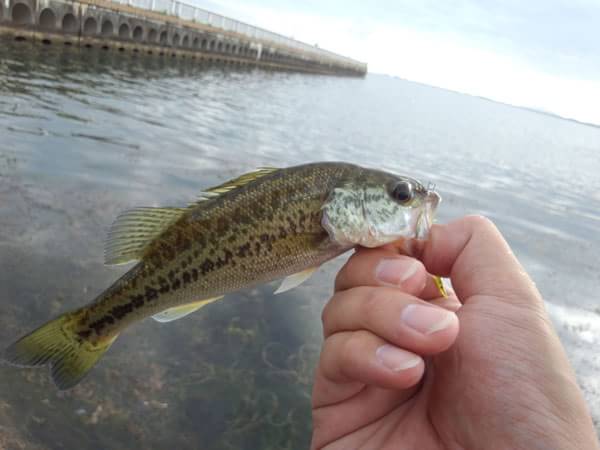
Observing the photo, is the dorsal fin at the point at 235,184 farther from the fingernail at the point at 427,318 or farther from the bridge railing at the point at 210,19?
the bridge railing at the point at 210,19

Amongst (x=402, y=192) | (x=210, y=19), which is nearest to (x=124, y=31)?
(x=210, y=19)

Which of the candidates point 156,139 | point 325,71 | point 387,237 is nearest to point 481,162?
point 156,139

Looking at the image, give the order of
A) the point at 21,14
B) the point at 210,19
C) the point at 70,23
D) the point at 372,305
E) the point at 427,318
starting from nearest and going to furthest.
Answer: the point at 427,318
the point at 372,305
the point at 21,14
the point at 70,23
the point at 210,19

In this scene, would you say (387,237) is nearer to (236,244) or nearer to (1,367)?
(236,244)

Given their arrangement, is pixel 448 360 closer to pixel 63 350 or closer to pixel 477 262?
pixel 477 262

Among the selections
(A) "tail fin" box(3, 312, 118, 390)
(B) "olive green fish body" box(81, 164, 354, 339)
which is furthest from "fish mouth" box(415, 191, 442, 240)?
(A) "tail fin" box(3, 312, 118, 390)
